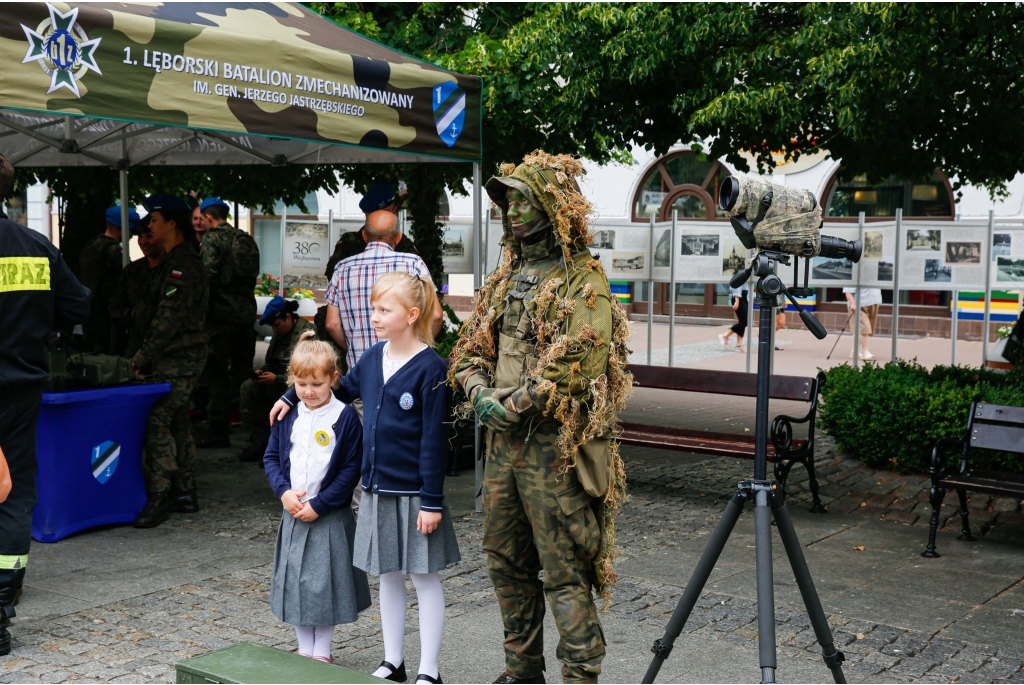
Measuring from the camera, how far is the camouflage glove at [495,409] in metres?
Result: 3.44

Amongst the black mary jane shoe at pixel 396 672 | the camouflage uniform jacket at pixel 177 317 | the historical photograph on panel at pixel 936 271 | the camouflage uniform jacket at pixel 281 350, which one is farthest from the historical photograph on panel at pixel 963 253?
the black mary jane shoe at pixel 396 672

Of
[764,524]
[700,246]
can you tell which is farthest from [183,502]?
[700,246]

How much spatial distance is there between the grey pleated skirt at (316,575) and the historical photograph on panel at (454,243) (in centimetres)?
830

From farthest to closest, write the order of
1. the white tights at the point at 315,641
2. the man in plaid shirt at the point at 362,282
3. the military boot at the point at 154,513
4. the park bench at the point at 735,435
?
1. the park bench at the point at 735,435
2. the military boot at the point at 154,513
3. the man in plaid shirt at the point at 362,282
4. the white tights at the point at 315,641

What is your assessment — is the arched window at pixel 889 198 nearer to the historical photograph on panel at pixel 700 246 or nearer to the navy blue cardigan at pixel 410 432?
the historical photograph on panel at pixel 700 246

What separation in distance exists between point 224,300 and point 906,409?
Result: 579 centimetres

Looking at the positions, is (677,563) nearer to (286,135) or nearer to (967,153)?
(286,135)

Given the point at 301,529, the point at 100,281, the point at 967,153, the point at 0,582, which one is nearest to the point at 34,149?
the point at 100,281

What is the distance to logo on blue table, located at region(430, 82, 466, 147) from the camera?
252 inches

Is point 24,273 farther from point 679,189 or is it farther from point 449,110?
point 679,189

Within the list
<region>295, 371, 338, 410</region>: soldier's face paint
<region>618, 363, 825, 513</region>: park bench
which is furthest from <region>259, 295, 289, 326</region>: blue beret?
<region>295, 371, 338, 410</region>: soldier's face paint

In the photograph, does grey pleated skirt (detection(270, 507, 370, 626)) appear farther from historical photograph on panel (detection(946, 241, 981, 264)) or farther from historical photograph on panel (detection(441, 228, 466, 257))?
historical photograph on panel (detection(946, 241, 981, 264))

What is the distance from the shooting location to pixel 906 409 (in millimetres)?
7879

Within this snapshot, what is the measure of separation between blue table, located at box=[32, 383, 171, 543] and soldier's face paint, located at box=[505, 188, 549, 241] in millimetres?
3514
